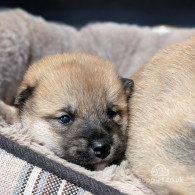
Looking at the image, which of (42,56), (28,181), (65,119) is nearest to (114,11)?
(42,56)

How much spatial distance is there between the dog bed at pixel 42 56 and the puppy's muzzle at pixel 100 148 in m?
0.06

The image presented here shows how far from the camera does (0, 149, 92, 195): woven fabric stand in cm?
118

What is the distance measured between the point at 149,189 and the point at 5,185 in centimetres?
51

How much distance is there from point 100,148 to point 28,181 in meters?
0.29

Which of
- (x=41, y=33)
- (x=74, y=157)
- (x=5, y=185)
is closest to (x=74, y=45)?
(x=41, y=33)

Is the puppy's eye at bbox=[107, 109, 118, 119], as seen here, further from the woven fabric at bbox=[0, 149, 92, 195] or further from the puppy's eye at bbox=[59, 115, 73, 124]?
the woven fabric at bbox=[0, 149, 92, 195]

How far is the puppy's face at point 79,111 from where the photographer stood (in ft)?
4.39

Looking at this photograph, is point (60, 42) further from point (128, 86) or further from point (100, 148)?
point (100, 148)

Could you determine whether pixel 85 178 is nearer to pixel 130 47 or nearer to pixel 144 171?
pixel 144 171

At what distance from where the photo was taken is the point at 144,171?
3.97ft

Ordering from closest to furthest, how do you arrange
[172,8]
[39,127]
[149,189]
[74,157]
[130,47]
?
1. [149,189]
2. [74,157]
3. [39,127]
4. [130,47]
5. [172,8]

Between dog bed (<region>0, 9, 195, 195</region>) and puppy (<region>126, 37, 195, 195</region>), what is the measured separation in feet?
0.25

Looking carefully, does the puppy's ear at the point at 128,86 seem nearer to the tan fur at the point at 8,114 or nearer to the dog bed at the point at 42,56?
the dog bed at the point at 42,56

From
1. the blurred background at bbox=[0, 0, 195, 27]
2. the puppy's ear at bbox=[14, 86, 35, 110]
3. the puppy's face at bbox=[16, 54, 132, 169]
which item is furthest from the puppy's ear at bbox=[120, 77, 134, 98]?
the blurred background at bbox=[0, 0, 195, 27]
